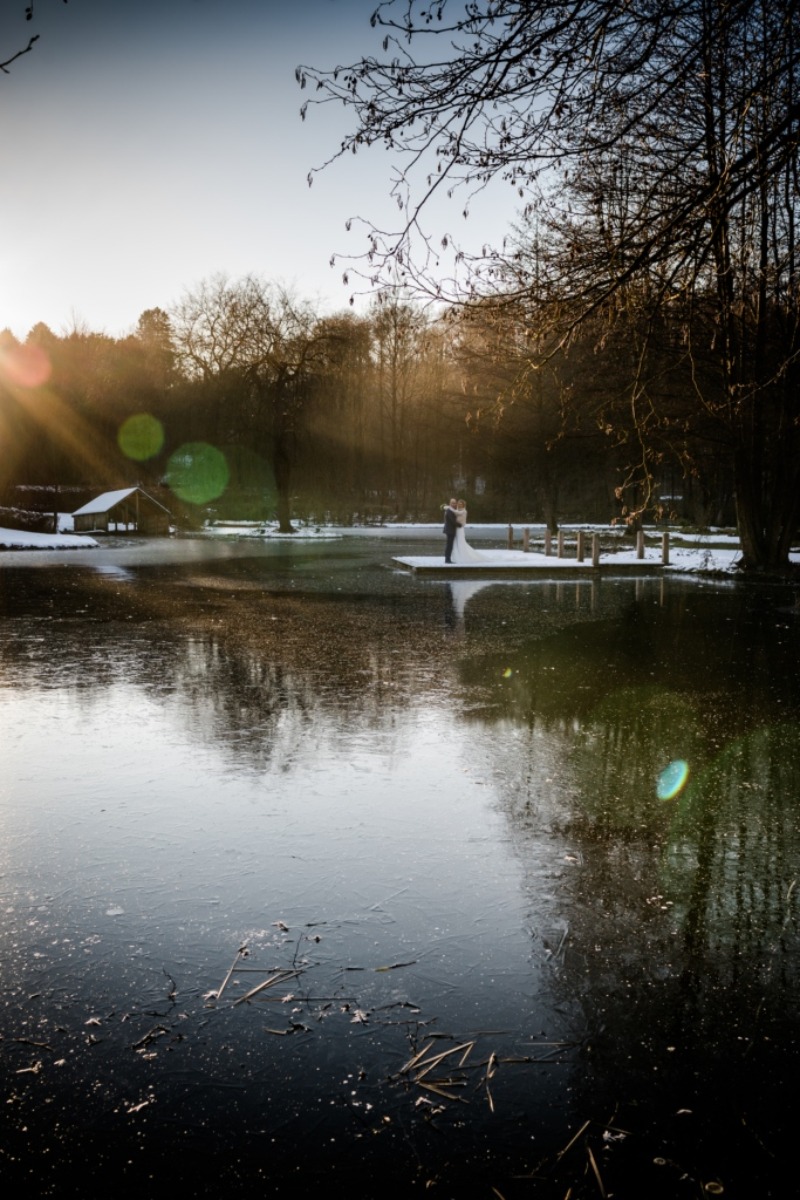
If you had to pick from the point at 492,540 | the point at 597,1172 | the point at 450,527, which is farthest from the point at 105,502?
the point at 597,1172

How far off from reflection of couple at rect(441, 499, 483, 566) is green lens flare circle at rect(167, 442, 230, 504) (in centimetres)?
3167

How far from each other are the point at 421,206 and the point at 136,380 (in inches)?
2199

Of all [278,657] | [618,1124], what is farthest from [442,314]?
[278,657]

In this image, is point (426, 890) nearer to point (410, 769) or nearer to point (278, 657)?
point (410, 769)

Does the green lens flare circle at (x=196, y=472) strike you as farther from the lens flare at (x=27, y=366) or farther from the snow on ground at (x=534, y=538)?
→ the lens flare at (x=27, y=366)

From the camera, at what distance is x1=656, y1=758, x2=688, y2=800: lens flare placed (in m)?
6.20

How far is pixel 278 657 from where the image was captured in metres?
11.5

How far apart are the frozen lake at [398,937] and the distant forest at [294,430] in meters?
28.7

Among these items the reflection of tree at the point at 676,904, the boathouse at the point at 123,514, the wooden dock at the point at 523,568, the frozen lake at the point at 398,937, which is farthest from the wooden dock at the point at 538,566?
the boathouse at the point at 123,514

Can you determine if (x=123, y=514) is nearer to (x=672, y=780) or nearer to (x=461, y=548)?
(x=461, y=548)

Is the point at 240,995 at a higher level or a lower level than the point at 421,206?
lower

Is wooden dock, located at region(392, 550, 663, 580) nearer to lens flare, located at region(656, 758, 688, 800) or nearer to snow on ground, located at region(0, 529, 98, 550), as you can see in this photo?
lens flare, located at region(656, 758, 688, 800)

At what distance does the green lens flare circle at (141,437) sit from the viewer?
57.1 meters

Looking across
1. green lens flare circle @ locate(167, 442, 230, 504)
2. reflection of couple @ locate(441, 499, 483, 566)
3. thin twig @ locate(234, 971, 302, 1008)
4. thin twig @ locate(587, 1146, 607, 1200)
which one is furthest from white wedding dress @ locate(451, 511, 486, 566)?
green lens flare circle @ locate(167, 442, 230, 504)
